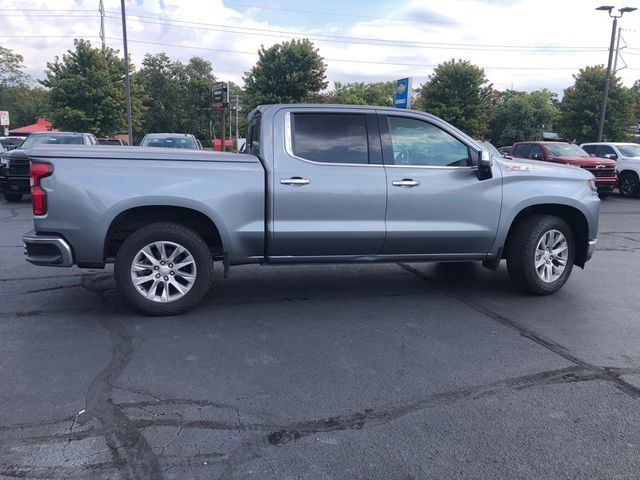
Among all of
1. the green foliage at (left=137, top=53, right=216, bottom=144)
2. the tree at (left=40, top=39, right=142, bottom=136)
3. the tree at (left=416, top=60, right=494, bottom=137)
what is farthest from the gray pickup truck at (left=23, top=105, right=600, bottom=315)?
the green foliage at (left=137, top=53, right=216, bottom=144)

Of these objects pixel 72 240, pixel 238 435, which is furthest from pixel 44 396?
pixel 72 240

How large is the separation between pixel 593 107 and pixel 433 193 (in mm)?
25060

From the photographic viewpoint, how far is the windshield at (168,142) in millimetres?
16342

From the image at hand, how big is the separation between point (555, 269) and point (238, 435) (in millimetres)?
4301

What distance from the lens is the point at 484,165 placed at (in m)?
5.55

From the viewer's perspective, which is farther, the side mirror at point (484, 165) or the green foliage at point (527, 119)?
the green foliage at point (527, 119)

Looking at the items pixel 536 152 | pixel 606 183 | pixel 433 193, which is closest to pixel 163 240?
pixel 433 193

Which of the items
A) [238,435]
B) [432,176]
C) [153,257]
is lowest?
[238,435]

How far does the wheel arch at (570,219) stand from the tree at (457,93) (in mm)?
22682

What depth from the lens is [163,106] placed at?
62031 millimetres

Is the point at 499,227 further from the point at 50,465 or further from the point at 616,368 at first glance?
the point at 50,465

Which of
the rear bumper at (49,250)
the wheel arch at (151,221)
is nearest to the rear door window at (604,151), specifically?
the wheel arch at (151,221)

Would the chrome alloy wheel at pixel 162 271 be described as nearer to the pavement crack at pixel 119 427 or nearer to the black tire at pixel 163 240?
the black tire at pixel 163 240

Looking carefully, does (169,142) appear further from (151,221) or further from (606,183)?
(606,183)
